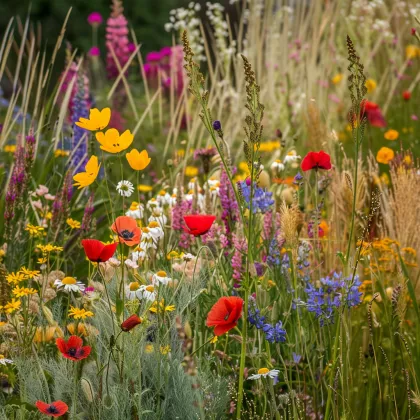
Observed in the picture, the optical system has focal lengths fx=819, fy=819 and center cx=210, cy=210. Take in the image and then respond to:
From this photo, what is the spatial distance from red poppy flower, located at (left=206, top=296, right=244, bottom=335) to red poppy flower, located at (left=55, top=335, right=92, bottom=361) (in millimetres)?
307

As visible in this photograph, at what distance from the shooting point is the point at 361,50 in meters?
7.48

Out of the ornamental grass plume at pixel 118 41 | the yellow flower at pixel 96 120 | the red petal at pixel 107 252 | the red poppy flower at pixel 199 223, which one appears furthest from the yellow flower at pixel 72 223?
the ornamental grass plume at pixel 118 41

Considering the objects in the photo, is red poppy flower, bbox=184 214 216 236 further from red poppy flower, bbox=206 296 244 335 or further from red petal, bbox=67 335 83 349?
red petal, bbox=67 335 83 349

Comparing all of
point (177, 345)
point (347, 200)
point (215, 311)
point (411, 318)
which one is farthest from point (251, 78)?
point (411, 318)

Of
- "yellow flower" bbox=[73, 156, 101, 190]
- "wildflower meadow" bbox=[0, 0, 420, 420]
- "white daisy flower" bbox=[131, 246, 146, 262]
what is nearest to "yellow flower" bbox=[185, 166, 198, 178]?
"wildflower meadow" bbox=[0, 0, 420, 420]

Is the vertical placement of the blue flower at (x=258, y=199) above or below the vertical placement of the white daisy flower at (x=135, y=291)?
above

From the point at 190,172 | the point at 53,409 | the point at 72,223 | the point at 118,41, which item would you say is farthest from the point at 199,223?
the point at 118,41

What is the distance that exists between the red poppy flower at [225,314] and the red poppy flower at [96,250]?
11.3 inches

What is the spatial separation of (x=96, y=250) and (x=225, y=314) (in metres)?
0.34

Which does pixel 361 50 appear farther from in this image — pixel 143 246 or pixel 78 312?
pixel 78 312

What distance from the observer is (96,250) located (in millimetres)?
1951

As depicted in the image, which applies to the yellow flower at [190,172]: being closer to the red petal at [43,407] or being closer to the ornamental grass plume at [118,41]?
the ornamental grass plume at [118,41]

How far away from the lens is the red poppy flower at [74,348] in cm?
194

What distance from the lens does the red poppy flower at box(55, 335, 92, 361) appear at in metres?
1.94
